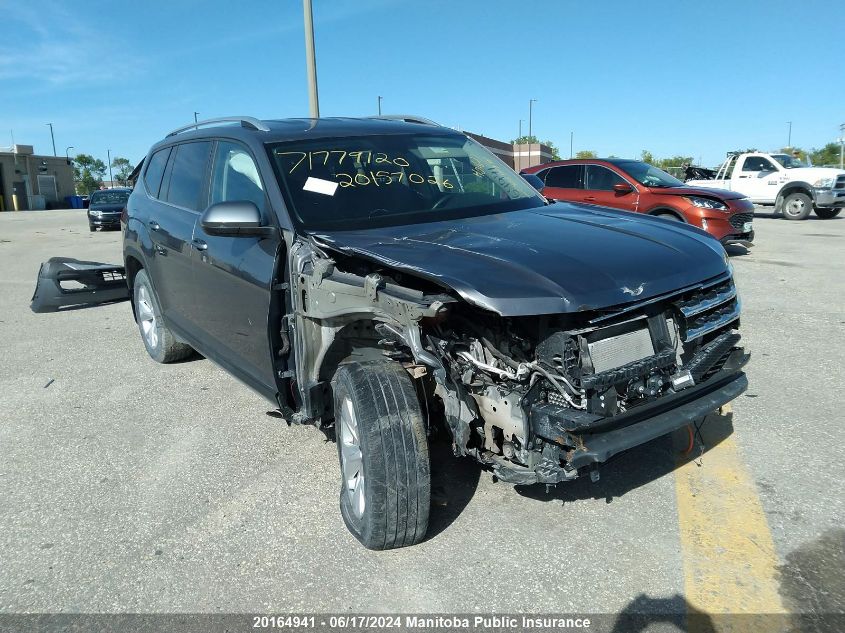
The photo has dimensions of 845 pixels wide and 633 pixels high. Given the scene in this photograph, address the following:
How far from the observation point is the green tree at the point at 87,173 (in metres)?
94.8

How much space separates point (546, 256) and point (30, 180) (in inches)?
2805

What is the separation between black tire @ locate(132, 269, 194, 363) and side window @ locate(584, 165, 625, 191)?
8.45 m

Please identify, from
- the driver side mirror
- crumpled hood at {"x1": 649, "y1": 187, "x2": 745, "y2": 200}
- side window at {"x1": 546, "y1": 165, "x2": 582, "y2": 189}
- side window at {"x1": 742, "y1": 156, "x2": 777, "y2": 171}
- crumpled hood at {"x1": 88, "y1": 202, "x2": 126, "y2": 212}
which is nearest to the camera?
the driver side mirror

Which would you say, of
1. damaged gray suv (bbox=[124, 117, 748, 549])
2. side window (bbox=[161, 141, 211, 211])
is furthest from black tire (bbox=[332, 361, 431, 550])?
side window (bbox=[161, 141, 211, 211])

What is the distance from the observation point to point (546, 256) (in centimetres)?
288

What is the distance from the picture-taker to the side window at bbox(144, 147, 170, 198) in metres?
5.47

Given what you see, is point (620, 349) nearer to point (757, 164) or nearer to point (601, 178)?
point (601, 178)

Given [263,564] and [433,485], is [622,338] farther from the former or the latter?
[263,564]

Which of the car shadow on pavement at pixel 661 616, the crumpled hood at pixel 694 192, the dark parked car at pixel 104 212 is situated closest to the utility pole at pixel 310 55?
the crumpled hood at pixel 694 192

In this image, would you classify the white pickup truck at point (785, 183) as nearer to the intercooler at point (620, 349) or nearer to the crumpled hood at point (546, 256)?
the crumpled hood at point (546, 256)

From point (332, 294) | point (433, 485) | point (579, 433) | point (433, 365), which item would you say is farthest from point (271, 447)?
point (579, 433)

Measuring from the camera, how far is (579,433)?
2582mm

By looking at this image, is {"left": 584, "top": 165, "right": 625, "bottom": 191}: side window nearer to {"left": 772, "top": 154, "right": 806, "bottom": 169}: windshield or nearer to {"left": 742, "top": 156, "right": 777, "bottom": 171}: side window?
{"left": 742, "top": 156, "right": 777, "bottom": 171}: side window

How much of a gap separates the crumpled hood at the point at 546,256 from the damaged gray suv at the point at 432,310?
0.04ft
